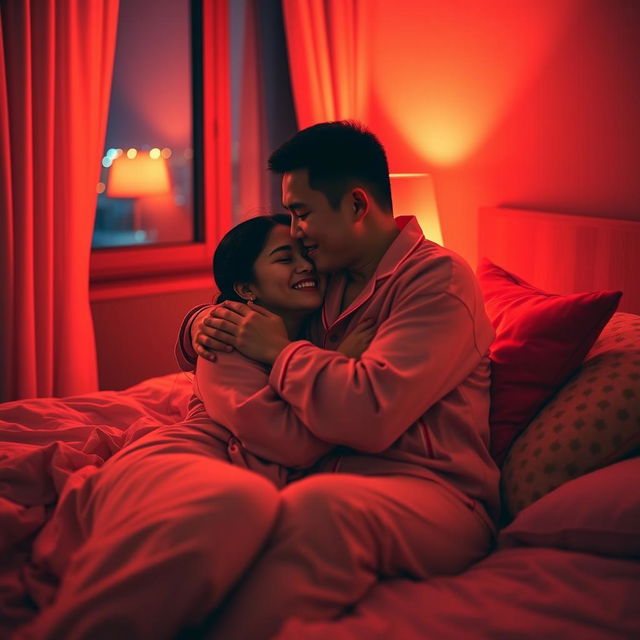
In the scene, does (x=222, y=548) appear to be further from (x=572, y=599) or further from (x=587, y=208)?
(x=587, y=208)

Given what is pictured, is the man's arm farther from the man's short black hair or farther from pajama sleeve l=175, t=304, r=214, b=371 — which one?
the man's short black hair

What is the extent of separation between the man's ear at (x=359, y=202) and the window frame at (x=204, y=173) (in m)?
1.75

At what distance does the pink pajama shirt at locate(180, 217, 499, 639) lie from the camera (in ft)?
3.90

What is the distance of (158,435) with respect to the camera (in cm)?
160

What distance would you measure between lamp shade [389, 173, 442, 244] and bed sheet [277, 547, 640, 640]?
5.38ft

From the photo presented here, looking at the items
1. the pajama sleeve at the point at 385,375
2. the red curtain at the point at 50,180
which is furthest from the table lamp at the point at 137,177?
the pajama sleeve at the point at 385,375

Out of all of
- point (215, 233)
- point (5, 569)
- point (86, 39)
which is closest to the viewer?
point (5, 569)

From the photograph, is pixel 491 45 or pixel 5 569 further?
pixel 491 45

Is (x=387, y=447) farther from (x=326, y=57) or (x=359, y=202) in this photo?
(x=326, y=57)

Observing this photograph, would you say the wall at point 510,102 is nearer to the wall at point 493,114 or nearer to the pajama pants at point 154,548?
the wall at point 493,114

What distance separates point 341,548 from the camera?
1206 millimetres

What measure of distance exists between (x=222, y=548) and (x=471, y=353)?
678 millimetres

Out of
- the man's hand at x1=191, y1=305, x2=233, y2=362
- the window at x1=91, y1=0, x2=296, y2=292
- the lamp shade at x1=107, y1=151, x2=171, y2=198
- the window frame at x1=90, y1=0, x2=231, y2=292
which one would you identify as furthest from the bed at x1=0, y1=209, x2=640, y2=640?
the lamp shade at x1=107, y1=151, x2=171, y2=198

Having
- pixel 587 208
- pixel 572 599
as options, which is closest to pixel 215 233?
pixel 587 208
